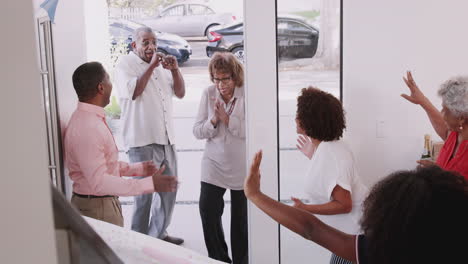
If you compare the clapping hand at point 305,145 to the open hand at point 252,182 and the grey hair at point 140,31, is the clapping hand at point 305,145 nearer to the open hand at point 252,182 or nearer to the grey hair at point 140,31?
the grey hair at point 140,31

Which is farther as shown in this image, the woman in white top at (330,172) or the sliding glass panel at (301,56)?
the sliding glass panel at (301,56)

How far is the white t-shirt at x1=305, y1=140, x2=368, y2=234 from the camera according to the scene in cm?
214

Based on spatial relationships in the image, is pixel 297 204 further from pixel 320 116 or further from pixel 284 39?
pixel 284 39

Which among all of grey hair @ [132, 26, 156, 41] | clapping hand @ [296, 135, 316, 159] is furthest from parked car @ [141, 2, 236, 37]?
clapping hand @ [296, 135, 316, 159]

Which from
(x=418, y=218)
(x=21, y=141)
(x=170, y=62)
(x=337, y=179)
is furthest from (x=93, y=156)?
(x=21, y=141)

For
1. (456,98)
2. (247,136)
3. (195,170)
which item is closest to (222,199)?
(195,170)

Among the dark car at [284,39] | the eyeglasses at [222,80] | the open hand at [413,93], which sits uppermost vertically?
the dark car at [284,39]

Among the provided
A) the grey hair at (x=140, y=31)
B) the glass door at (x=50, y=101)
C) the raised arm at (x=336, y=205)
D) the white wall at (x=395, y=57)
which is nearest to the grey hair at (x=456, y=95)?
the white wall at (x=395, y=57)

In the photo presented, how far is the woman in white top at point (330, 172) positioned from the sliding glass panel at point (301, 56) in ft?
1.40

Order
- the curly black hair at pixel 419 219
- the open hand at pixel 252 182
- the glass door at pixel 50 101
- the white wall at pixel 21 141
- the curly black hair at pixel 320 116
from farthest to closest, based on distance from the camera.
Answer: the glass door at pixel 50 101, the curly black hair at pixel 320 116, the open hand at pixel 252 182, the curly black hair at pixel 419 219, the white wall at pixel 21 141

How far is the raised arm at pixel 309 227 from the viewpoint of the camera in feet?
4.42

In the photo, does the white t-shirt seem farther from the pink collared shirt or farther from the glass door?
the glass door

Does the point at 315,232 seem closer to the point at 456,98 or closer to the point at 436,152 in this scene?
the point at 456,98

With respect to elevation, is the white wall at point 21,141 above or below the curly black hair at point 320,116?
above
